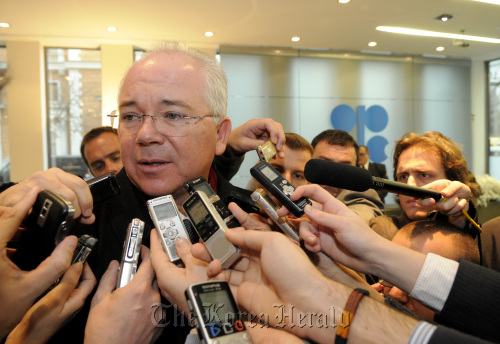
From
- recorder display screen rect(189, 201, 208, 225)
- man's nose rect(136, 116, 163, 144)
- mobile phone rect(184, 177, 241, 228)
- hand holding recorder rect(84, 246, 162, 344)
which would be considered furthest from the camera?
man's nose rect(136, 116, 163, 144)

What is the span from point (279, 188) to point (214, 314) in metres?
0.44

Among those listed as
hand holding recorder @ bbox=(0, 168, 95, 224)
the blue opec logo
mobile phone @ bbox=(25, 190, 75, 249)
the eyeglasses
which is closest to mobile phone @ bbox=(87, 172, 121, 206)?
hand holding recorder @ bbox=(0, 168, 95, 224)

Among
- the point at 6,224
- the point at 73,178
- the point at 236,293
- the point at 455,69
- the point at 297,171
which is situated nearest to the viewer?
the point at 6,224

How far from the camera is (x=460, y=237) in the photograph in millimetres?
1480

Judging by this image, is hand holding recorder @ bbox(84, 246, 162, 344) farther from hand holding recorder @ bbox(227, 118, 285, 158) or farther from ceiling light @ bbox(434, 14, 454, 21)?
ceiling light @ bbox(434, 14, 454, 21)

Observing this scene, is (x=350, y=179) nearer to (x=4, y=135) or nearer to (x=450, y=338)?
(x=450, y=338)

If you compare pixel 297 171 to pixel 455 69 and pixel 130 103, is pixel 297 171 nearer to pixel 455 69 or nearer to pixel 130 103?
pixel 130 103

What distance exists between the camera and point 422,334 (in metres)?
0.87

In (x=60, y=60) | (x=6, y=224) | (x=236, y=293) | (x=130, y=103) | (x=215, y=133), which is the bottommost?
(x=236, y=293)

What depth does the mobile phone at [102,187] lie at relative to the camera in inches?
45.1

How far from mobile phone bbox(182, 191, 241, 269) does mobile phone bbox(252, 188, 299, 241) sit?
0.14m

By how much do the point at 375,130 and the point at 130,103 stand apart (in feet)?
21.9

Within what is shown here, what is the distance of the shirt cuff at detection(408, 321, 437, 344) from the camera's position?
33.9 inches

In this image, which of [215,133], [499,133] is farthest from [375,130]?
[215,133]
